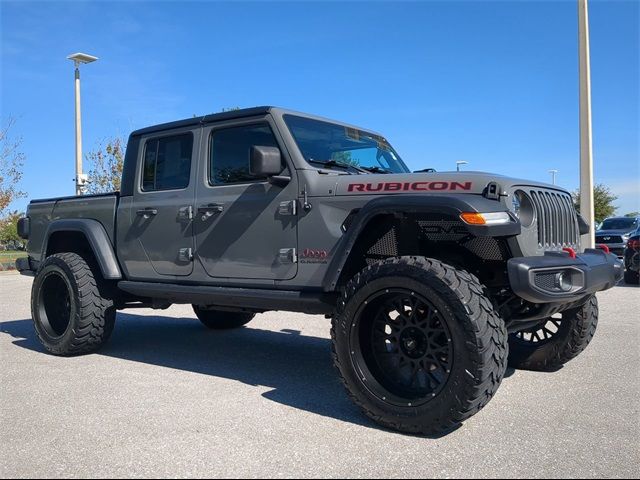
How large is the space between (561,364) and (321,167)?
8.35 ft

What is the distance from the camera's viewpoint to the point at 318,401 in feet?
12.9

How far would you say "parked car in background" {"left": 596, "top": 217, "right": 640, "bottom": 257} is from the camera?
15305mm

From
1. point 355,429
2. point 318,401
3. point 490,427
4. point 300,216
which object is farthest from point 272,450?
point 300,216

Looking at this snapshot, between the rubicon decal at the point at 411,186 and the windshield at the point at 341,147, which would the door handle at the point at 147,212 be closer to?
the windshield at the point at 341,147

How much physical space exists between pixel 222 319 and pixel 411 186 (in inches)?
158

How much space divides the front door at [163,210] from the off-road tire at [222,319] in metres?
1.75

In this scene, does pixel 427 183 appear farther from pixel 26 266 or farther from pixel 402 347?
pixel 26 266

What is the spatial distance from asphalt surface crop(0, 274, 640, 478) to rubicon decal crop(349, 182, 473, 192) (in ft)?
4.78

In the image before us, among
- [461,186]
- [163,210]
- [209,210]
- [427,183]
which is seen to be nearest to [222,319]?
[163,210]

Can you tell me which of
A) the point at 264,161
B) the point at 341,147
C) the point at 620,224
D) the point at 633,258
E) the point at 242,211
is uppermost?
the point at 341,147

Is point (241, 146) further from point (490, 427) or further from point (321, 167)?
point (490, 427)

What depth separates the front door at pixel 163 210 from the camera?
188 inches

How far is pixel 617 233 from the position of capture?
15742mm

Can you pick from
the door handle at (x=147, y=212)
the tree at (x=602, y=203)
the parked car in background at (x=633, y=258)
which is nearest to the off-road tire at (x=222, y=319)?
the door handle at (x=147, y=212)
